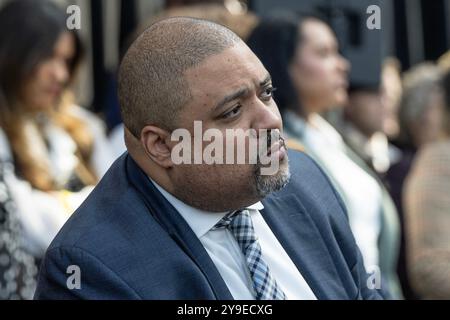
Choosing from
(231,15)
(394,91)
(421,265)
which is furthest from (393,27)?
(421,265)

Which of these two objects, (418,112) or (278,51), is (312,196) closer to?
(278,51)

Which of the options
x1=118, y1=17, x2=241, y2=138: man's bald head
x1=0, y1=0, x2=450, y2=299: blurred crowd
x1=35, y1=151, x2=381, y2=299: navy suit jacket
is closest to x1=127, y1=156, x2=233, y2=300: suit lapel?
x1=35, y1=151, x2=381, y2=299: navy suit jacket

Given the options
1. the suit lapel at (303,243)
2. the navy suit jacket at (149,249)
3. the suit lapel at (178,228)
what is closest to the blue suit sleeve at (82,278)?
the navy suit jacket at (149,249)

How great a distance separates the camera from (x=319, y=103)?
390 cm

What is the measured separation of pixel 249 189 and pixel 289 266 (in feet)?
0.71

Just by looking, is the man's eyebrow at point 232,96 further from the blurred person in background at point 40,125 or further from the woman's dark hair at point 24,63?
the woman's dark hair at point 24,63

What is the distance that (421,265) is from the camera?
3523 mm

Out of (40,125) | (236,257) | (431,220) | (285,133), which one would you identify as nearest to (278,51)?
(285,133)

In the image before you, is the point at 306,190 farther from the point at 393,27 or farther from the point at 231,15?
the point at 393,27

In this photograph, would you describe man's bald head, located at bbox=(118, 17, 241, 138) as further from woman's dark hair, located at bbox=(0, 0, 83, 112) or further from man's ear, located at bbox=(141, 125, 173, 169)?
woman's dark hair, located at bbox=(0, 0, 83, 112)

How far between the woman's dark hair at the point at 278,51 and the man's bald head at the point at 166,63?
135cm

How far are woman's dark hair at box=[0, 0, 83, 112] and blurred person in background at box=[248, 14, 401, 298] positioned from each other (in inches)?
29.5

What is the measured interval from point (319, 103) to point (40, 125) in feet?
3.50

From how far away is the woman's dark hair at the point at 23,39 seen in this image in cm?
361
